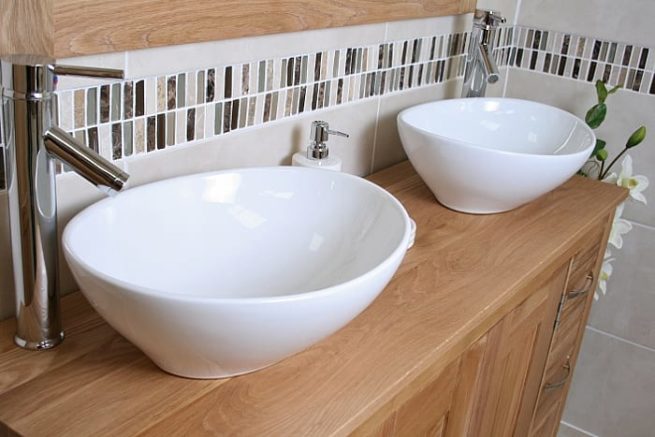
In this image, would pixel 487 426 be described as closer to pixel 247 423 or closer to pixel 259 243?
pixel 259 243

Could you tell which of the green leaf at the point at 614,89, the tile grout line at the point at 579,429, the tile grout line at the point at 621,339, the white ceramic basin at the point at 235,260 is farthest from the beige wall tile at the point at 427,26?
the tile grout line at the point at 579,429

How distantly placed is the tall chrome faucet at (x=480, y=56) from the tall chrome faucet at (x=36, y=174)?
1.01 meters

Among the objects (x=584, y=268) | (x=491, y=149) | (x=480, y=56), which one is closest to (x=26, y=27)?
(x=491, y=149)

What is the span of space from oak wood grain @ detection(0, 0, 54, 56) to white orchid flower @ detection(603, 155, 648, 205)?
1.45m

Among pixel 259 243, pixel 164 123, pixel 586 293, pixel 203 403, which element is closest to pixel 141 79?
pixel 164 123

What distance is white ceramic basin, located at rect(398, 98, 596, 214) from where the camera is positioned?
4.62 feet

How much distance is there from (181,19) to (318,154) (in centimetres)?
34

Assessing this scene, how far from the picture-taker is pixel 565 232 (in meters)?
1.49

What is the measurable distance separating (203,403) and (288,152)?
23.8 inches

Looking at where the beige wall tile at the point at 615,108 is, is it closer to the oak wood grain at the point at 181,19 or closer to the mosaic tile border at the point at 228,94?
the mosaic tile border at the point at 228,94

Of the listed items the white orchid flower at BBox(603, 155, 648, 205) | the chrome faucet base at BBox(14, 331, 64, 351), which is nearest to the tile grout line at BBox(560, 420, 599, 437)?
the white orchid flower at BBox(603, 155, 648, 205)

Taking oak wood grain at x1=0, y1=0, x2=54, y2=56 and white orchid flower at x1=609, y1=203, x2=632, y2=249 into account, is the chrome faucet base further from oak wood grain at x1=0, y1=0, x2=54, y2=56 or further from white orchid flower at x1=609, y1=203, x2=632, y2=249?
white orchid flower at x1=609, y1=203, x2=632, y2=249

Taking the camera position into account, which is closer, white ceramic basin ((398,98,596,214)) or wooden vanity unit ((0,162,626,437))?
wooden vanity unit ((0,162,626,437))

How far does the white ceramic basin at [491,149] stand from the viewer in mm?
1409
